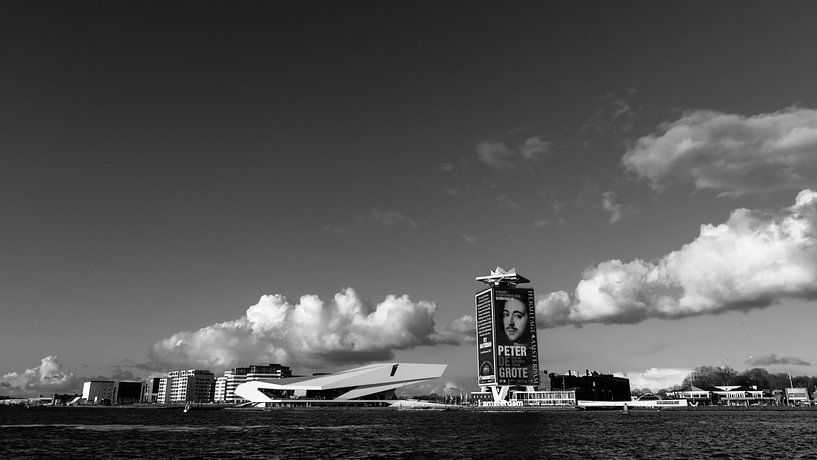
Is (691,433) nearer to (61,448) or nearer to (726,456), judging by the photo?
(726,456)

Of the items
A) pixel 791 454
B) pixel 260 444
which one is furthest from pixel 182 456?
pixel 791 454

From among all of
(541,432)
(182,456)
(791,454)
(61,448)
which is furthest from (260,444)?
(791,454)

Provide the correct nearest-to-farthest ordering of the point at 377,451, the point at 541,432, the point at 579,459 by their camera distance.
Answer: the point at 579,459
the point at 377,451
the point at 541,432

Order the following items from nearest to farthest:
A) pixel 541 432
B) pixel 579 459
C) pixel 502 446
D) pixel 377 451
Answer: pixel 579 459 → pixel 377 451 → pixel 502 446 → pixel 541 432

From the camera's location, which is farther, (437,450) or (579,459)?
(437,450)

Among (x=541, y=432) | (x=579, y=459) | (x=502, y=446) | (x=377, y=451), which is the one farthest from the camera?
(x=541, y=432)

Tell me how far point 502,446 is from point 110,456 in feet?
148

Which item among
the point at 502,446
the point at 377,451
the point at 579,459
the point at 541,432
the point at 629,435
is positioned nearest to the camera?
the point at 579,459

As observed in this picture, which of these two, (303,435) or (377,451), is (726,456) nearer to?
(377,451)

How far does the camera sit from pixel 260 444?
7794cm

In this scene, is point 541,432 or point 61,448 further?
point 541,432

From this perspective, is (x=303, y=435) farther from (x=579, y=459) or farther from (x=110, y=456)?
(x=579, y=459)

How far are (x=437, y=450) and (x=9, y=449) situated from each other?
49.8m

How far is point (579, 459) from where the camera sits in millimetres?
62531
